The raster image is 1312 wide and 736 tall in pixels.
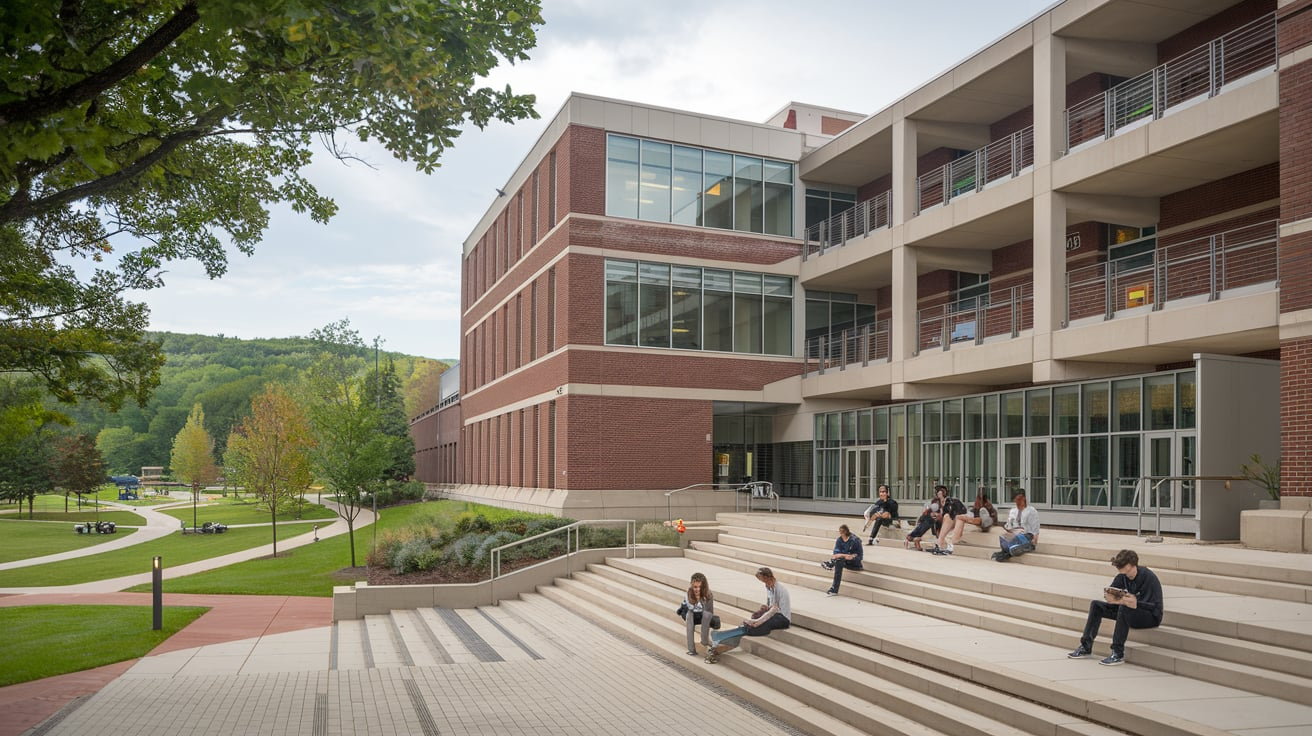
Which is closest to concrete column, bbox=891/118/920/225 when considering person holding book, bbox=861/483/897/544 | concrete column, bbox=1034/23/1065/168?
concrete column, bbox=1034/23/1065/168

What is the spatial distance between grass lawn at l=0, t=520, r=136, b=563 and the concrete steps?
35.1 metres

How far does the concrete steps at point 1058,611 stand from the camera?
935cm

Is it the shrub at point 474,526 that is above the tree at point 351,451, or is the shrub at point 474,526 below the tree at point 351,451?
below

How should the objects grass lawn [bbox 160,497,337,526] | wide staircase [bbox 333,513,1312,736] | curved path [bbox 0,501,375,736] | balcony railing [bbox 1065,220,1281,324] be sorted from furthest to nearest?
grass lawn [bbox 160,497,337,526]
balcony railing [bbox 1065,220,1281,324]
curved path [bbox 0,501,375,736]
wide staircase [bbox 333,513,1312,736]

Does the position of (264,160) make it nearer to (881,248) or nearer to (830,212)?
(881,248)

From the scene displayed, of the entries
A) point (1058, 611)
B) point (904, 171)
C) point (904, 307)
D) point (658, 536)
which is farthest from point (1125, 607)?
point (904, 171)

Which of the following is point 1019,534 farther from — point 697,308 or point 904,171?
point 697,308

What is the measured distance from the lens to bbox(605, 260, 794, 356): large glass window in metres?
31.6

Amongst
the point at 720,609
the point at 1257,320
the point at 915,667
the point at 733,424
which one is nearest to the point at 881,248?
the point at 733,424

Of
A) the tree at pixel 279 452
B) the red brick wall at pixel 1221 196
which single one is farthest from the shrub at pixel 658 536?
the tree at pixel 279 452

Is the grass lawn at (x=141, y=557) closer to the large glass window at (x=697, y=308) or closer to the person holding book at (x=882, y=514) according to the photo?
the large glass window at (x=697, y=308)

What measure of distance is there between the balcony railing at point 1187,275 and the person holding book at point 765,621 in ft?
34.8

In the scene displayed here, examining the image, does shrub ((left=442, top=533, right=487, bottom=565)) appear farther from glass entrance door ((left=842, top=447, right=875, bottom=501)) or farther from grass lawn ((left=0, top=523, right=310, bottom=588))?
grass lawn ((left=0, top=523, right=310, bottom=588))

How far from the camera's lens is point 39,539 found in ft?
154
